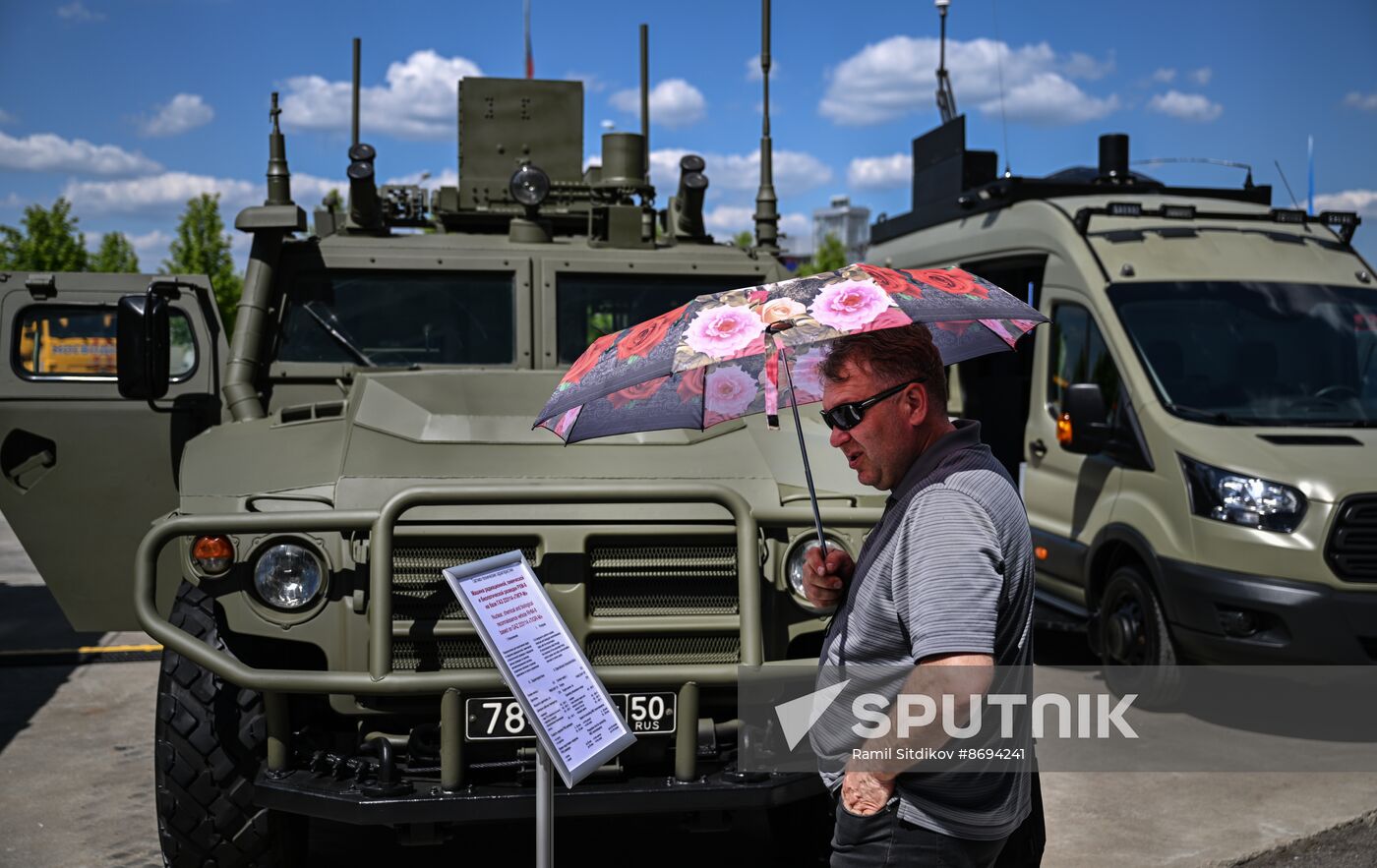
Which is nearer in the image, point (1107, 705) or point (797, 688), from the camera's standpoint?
point (797, 688)

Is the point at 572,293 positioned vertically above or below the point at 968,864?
above

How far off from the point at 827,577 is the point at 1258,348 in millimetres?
5194

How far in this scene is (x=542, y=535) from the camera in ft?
12.8

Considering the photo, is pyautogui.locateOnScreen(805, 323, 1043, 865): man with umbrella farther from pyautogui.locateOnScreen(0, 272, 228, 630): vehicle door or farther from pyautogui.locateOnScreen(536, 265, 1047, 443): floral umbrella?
pyautogui.locateOnScreen(0, 272, 228, 630): vehicle door

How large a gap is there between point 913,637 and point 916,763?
22 centimetres

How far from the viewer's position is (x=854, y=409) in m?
2.42

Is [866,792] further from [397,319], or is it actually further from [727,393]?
[397,319]

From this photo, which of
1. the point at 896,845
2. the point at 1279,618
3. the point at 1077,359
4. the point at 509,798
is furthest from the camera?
the point at 1077,359

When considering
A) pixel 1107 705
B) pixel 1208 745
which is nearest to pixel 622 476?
pixel 1208 745

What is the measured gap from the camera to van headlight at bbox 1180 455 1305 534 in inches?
239

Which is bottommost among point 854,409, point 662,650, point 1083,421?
point 662,650

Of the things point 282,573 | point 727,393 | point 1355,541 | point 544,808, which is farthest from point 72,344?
point 1355,541

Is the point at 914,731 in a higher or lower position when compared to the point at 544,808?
higher

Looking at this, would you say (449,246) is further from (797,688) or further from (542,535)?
(797,688)
